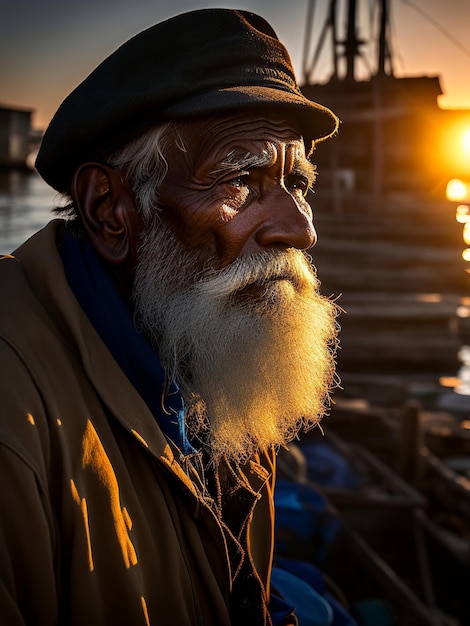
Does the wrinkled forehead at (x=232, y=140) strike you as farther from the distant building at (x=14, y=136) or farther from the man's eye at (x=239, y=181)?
the distant building at (x=14, y=136)

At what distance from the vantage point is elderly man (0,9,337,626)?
1456mm

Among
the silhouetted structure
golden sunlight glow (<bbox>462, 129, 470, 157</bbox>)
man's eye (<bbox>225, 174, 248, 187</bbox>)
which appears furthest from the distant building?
man's eye (<bbox>225, 174, 248, 187</bbox>)

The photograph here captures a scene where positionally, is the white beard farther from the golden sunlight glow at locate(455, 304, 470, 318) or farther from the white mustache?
the golden sunlight glow at locate(455, 304, 470, 318)

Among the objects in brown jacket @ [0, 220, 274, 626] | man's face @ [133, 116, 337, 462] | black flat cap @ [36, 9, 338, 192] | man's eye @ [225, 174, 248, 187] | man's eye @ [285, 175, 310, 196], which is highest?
black flat cap @ [36, 9, 338, 192]

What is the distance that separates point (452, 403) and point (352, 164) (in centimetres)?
691

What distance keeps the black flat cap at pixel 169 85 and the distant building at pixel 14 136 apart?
8.16 m

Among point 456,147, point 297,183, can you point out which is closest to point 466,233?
point 456,147

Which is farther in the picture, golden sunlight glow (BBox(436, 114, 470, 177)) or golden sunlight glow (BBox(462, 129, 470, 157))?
golden sunlight glow (BBox(436, 114, 470, 177))

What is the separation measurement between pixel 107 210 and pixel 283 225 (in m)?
0.51

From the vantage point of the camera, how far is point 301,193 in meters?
1.90

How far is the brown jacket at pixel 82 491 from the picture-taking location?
1198 millimetres

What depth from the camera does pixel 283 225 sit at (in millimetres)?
1686

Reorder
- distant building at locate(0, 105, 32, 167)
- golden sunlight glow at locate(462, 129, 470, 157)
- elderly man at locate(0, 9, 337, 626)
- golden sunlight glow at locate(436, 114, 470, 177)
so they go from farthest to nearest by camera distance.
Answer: golden sunlight glow at locate(436, 114, 470, 177) → golden sunlight glow at locate(462, 129, 470, 157) → distant building at locate(0, 105, 32, 167) → elderly man at locate(0, 9, 337, 626)

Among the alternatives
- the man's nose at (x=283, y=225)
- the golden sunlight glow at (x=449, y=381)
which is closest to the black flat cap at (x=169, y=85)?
the man's nose at (x=283, y=225)
